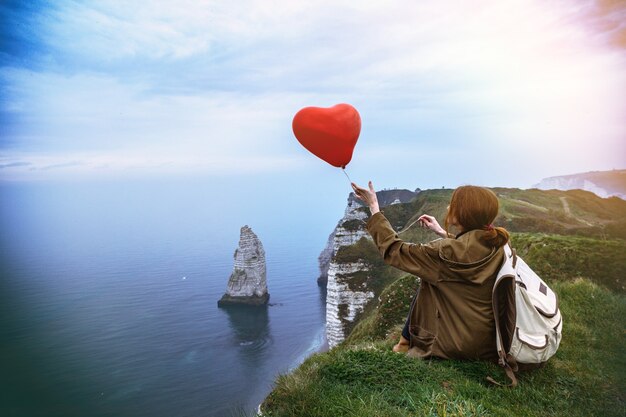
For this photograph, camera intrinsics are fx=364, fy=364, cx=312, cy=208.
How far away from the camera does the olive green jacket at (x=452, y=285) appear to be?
4.68 metres

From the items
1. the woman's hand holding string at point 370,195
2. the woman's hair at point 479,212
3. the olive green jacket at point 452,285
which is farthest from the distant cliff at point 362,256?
the woman's hand holding string at point 370,195

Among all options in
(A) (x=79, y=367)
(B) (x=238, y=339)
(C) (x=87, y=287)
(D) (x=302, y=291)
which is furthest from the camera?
(C) (x=87, y=287)

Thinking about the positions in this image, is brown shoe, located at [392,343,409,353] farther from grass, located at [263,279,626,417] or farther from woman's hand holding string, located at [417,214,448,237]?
woman's hand holding string, located at [417,214,448,237]

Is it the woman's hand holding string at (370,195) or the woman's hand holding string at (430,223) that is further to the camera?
the woman's hand holding string at (430,223)

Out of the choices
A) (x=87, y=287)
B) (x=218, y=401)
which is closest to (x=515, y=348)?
(x=218, y=401)

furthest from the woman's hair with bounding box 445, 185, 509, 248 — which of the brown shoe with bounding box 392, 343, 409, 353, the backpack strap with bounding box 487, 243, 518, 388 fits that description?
the brown shoe with bounding box 392, 343, 409, 353

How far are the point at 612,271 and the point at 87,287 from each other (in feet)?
467

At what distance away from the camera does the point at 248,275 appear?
9462 centimetres

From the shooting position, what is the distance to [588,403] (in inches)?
199

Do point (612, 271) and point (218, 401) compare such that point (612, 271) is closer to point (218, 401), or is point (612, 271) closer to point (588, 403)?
point (588, 403)

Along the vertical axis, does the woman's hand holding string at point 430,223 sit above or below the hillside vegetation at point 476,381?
above

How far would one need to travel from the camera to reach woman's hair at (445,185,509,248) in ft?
15.1

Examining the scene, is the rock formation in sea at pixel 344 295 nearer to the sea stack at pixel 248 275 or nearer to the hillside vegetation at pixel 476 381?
the hillside vegetation at pixel 476 381

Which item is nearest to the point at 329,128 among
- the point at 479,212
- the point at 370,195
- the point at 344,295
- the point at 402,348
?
the point at 370,195
